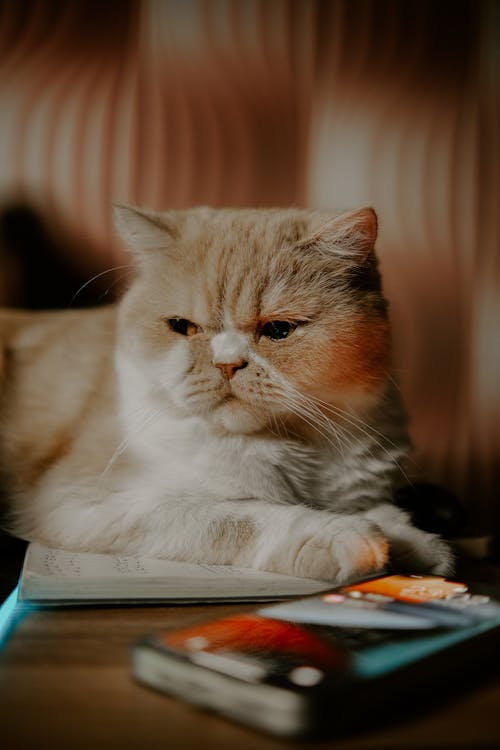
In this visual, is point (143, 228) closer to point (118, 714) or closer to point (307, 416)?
point (307, 416)

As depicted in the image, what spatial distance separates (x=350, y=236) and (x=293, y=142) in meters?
0.81

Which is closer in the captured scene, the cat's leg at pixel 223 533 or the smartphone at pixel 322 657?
the smartphone at pixel 322 657

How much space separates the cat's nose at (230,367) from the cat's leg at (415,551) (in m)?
0.30

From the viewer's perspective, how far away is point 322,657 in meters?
0.68

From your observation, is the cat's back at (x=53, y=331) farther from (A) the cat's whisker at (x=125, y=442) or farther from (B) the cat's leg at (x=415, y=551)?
(B) the cat's leg at (x=415, y=551)

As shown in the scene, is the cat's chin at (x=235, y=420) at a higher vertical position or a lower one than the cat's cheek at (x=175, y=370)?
lower

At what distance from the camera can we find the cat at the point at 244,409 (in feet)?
3.71

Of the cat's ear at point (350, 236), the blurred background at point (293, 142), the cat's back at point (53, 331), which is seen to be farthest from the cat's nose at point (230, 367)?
the blurred background at point (293, 142)

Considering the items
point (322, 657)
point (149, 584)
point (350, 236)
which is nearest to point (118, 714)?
point (322, 657)

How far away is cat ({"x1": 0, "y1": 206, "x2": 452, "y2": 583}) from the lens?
113 centimetres

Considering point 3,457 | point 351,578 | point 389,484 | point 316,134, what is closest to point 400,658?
point 351,578

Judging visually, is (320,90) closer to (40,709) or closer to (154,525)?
(154,525)

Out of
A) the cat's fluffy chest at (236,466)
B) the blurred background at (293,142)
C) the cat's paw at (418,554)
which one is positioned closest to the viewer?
the cat's paw at (418,554)

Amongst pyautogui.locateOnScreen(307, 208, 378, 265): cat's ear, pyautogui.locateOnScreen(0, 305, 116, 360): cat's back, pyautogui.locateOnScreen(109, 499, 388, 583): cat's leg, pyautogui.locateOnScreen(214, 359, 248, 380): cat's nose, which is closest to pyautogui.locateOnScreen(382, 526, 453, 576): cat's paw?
pyautogui.locateOnScreen(109, 499, 388, 583): cat's leg
